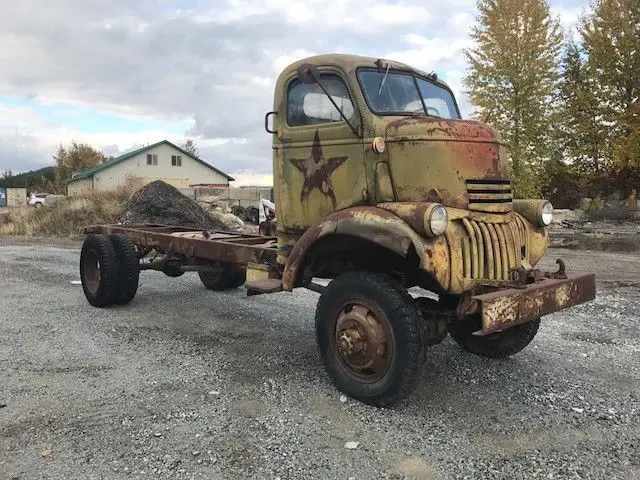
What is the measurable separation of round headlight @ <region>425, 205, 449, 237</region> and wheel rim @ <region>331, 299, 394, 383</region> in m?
0.70

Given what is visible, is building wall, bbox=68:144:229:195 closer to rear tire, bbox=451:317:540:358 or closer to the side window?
the side window

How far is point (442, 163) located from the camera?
4.39m

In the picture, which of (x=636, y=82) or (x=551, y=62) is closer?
(x=551, y=62)

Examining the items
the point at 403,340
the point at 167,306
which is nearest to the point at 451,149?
the point at 403,340

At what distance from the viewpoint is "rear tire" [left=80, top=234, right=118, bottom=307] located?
279 inches

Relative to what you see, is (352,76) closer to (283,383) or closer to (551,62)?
(283,383)

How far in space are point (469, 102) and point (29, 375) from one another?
2368cm

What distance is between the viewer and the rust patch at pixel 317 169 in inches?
191

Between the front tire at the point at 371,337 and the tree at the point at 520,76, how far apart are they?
22.2m

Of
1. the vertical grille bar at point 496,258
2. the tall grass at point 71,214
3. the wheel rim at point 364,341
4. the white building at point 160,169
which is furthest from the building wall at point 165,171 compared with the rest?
the vertical grille bar at point 496,258

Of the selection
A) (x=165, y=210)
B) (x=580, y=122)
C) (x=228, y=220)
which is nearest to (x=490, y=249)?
(x=165, y=210)

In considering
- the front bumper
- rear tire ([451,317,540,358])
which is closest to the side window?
the front bumper

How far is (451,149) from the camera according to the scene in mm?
4410

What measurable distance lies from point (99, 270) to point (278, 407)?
4.01 metres
